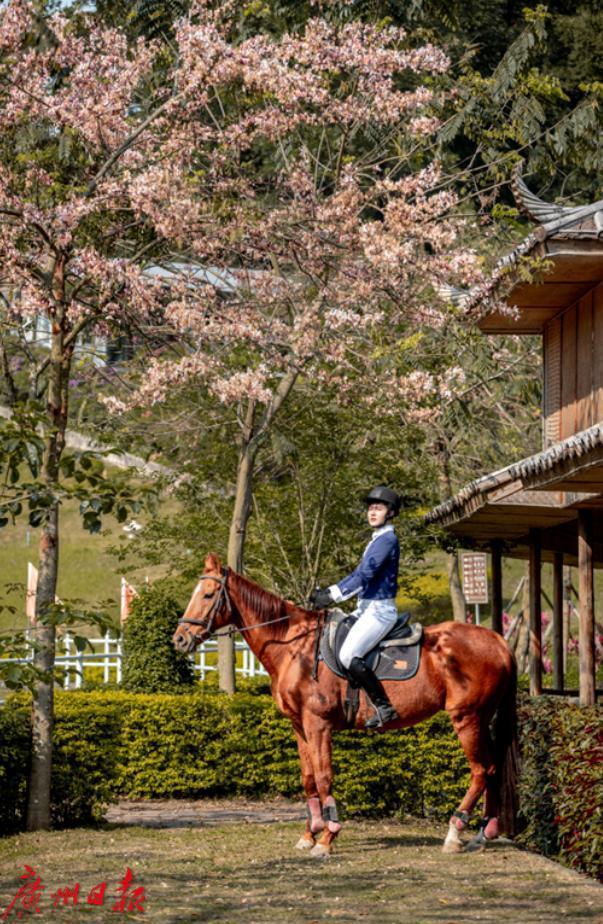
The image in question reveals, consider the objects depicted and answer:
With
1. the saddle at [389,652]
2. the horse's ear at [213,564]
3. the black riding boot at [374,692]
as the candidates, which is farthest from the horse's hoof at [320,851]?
the horse's ear at [213,564]

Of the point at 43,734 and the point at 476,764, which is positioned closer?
the point at 476,764

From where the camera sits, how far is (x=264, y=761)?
17938mm

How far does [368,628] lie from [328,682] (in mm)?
734

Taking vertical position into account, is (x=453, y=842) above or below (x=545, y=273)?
below

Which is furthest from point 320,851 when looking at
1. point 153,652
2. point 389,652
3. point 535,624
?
point 153,652

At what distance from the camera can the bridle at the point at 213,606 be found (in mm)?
13430

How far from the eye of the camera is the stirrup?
13.4m

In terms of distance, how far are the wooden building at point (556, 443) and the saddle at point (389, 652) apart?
1.65 m

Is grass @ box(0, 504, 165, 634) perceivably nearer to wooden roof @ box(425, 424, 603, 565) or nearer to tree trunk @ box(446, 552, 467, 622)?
tree trunk @ box(446, 552, 467, 622)

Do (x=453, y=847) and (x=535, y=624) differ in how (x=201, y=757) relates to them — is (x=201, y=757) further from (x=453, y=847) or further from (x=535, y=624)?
(x=453, y=847)

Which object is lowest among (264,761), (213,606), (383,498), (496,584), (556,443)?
(264,761)

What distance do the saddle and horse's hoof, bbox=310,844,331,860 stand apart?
1576 mm

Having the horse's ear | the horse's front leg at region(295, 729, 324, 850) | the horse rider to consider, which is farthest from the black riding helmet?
the horse's front leg at region(295, 729, 324, 850)

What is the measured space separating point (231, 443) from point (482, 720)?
1297 cm
